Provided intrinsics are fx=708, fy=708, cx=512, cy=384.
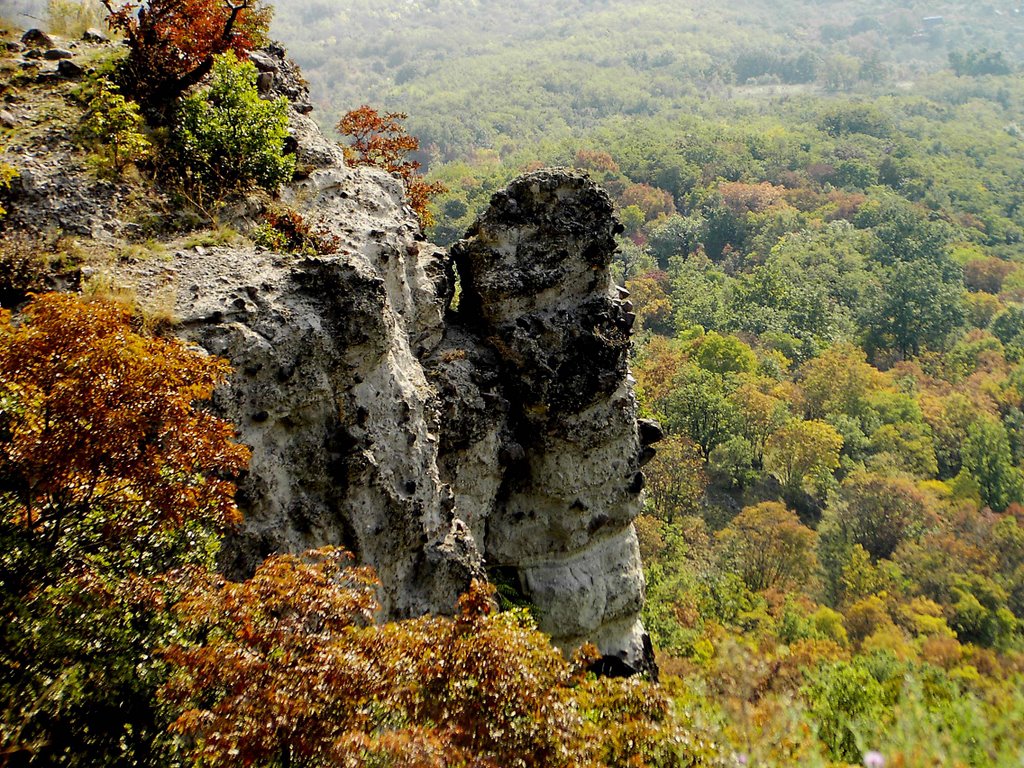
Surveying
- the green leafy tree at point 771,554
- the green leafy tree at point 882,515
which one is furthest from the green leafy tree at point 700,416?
the green leafy tree at point 771,554

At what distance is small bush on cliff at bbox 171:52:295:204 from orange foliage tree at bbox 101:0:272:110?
17.4 inches

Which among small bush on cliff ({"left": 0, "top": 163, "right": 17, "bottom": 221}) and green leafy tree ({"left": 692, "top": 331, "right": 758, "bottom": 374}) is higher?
small bush on cliff ({"left": 0, "top": 163, "right": 17, "bottom": 221})

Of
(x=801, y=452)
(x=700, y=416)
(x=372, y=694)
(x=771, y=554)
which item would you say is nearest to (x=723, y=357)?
(x=700, y=416)

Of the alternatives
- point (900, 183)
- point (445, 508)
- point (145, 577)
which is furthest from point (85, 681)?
point (900, 183)

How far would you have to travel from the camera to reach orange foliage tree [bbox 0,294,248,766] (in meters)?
5.71

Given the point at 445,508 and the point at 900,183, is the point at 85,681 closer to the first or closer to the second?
the point at 445,508

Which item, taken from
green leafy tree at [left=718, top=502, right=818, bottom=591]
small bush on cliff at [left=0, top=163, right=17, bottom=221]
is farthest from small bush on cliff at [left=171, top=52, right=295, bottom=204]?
green leafy tree at [left=718, top=502, right=818, bottom=591]

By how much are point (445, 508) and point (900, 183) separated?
126 metres

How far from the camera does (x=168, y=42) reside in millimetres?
11969

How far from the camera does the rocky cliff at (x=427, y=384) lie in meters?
9.51

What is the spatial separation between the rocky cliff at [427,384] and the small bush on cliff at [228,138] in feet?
2.39

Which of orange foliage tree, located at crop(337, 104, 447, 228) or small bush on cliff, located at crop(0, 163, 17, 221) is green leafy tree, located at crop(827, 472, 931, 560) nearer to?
orange foliage tree, located at crop(337, 104, 447, 228)

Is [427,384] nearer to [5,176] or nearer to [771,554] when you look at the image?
[5,176]

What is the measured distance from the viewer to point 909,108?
16325 centimetres
